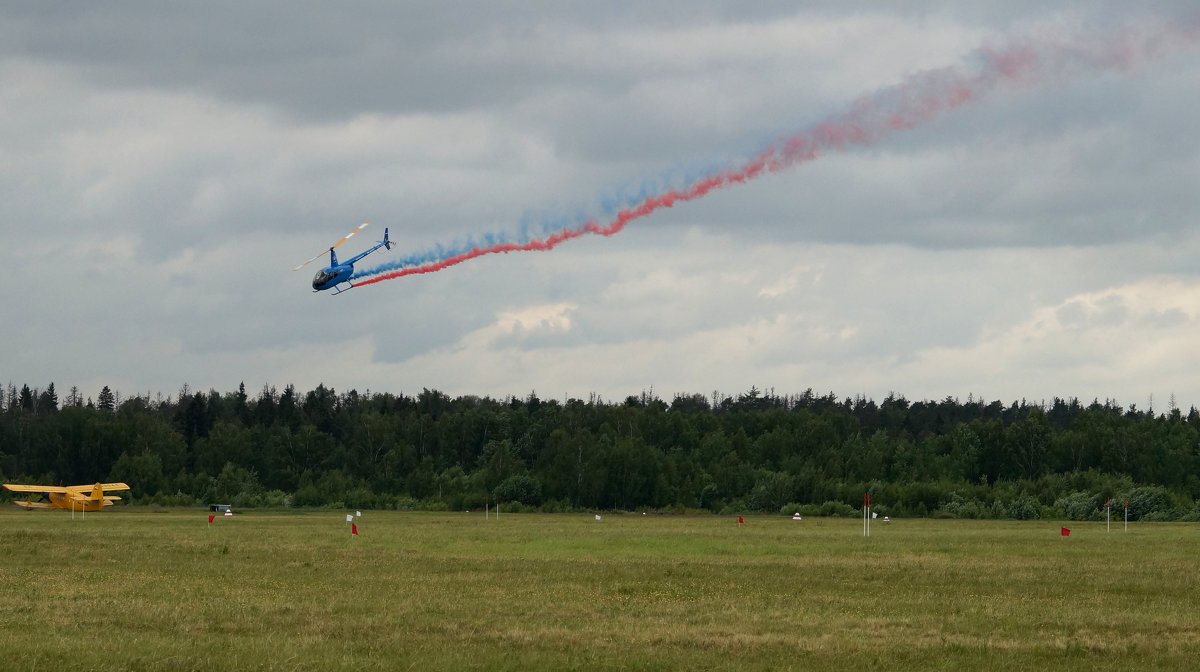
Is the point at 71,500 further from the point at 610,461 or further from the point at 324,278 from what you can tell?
the point at 610,461

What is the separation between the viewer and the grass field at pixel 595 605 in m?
24.5

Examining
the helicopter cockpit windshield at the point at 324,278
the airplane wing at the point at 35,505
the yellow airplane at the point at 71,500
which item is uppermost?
the helicopter cockpit windshield at the point at 324,278

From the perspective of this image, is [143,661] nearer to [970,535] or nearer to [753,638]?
[753,638]

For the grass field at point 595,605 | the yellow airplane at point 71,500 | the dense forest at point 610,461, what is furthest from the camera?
the dense forest at point 610,461

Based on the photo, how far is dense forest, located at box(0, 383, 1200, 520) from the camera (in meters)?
118

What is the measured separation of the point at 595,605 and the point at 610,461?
101 m

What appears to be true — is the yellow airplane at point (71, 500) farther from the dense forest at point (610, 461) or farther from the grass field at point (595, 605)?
the grass field at point (595, 605)

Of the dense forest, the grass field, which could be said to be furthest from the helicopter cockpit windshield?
the dense forest

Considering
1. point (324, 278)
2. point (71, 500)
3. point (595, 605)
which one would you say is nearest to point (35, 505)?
point (71, 500)

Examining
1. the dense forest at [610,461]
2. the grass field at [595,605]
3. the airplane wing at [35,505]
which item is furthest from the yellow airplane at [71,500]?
the grass field at [595,605]

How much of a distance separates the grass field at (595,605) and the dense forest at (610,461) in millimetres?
55076

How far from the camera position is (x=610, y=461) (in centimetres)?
13325

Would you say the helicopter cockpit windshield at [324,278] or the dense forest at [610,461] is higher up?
the helicopter cockpit windshield at [324,278]

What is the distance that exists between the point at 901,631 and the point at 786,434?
133 meters
